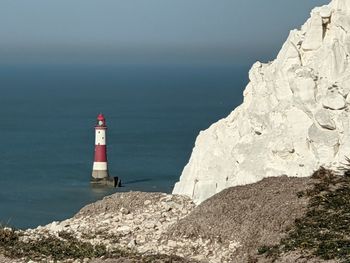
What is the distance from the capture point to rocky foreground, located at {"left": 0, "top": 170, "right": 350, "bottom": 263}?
14.2 metres

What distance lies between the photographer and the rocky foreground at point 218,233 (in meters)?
14.2

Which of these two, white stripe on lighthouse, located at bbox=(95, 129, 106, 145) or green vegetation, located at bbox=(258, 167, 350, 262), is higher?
green vegetation, located at bbox=(258, 167, 350, 262)

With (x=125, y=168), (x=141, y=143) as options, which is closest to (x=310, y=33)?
(x=125, y=168)

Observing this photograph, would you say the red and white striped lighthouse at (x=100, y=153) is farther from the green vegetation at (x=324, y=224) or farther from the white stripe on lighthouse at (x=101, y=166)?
the green vegetation at (x=324, y=224)

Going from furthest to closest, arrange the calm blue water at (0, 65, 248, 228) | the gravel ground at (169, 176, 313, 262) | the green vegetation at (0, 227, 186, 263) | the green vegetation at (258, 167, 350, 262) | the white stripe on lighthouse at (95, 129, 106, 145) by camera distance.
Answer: the white stripe on lighthouse at (95, 129, 106, 145) < the calm blue water at (0, 65, 248, 228) < the gravel ground at (169, 176, 313, 262) < the green vegetation at (0, 227, 186, 263) < the green vegetation at (258, 167, 350, 262)

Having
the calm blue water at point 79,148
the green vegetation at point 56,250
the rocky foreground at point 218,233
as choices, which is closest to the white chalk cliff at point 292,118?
the rocky foreground at point 218,233

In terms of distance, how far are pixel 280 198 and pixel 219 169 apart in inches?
194

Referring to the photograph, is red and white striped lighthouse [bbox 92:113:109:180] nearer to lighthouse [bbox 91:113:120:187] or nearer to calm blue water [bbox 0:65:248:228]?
lighthouse [bbox 91:113:120:187]

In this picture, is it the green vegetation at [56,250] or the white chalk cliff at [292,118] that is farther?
the white chalk cliff at [292,118]

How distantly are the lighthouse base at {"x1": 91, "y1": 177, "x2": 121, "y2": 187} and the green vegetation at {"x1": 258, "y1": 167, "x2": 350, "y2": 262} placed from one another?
2880 cm

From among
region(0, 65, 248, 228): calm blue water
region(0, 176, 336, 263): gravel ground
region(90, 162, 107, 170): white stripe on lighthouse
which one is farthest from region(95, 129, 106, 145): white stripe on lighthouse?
region(0, 176, 336, 263): gravel ground

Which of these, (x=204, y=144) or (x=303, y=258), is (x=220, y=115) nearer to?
(x=204, y=144)

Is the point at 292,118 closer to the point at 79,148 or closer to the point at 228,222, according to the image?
the point at 228,222

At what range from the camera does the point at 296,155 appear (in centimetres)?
1916
